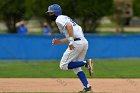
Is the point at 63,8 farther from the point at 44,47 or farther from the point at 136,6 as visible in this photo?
the point at 136,6

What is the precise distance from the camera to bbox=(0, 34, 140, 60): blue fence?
22.9 metres

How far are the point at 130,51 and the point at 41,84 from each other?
11.1 metres

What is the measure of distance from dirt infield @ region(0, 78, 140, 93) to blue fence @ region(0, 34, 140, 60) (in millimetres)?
8013

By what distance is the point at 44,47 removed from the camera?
23.0m

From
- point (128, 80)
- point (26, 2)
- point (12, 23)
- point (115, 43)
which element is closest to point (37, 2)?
point (26, 2)

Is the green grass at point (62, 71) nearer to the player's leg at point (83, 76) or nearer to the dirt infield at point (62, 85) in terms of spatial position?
the dirt infield at point (62, 85)

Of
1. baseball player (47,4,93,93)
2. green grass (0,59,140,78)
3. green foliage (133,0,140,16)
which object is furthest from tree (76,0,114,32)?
baseball player (47,4,93,93)

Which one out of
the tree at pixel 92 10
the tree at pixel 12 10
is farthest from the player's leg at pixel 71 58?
the tree at pixel 12 10

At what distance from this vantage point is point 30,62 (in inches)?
875

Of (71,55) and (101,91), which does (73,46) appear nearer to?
(71,55)

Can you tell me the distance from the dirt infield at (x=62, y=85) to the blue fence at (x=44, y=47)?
8.01 metres

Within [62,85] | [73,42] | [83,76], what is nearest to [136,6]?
[62,85]

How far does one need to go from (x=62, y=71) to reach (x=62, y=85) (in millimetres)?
4674

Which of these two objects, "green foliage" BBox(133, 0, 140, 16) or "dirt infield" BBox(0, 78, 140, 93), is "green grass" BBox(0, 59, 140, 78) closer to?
"dirt infield" BBox(0, 78, 140, 93)
